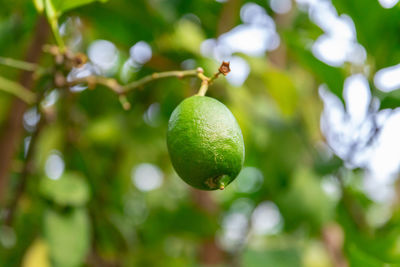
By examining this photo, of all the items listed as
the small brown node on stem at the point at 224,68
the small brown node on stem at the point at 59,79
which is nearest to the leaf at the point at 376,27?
the small brown node on stem at the point at 224,68

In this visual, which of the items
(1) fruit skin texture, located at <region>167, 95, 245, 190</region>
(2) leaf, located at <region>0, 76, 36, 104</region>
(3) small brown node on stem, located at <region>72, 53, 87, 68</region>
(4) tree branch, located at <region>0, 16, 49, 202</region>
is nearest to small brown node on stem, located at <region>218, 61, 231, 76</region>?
(1) fruit skin texture, located at <region>167, 95, 245, 190</region>

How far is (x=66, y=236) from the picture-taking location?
1.01 m

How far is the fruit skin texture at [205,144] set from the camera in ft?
2.06

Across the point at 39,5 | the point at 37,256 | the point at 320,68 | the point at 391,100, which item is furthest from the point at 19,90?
the point at 391,100

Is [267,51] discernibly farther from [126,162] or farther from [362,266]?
[362,266]

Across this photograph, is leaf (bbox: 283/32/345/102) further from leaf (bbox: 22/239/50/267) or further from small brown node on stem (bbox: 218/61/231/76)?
leaf (bbox: 22/239/50/267)

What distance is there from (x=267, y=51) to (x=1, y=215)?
1.16 m

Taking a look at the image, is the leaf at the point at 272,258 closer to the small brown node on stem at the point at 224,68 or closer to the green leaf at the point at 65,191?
the green leaf at the point at 65,191

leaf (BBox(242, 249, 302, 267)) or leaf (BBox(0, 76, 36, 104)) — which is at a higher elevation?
leaf (BBox(0, 76, 36, 104))

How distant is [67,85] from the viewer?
88cm

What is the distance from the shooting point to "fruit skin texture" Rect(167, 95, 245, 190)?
2.06ft

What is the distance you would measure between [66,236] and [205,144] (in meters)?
0.52

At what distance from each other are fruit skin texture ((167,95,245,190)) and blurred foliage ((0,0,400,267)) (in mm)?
306

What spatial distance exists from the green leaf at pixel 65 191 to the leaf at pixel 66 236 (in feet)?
0.10
